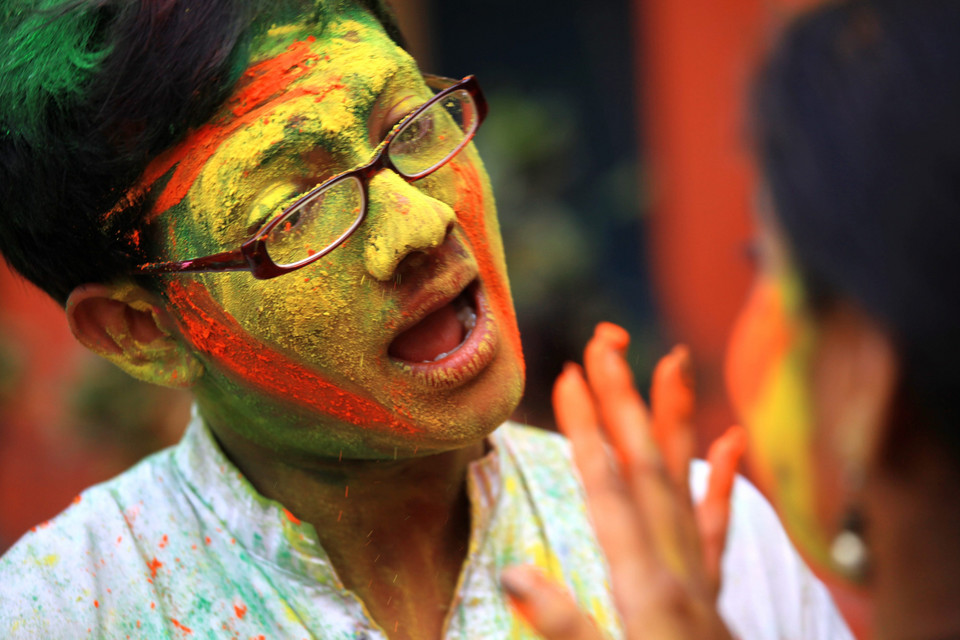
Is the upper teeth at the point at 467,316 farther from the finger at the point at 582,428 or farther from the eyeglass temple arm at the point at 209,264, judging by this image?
the eyeglass temple arm at the point at 209,264

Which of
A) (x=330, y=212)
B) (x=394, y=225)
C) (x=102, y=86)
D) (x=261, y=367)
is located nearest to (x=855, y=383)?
(x=394, y=225)

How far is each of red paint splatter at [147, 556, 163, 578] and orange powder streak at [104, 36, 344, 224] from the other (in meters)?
0.68

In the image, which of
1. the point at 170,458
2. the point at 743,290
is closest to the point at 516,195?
the point at 743,290

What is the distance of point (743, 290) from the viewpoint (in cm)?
512

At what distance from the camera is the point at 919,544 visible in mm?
1205

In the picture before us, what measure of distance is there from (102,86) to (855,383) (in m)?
1.26

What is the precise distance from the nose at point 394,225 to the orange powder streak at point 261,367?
0.76ft

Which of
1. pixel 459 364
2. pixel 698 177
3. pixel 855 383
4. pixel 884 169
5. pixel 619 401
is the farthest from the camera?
pixel 698 177

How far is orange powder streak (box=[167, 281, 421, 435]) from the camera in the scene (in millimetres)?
1559

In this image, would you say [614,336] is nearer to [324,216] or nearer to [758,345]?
[758,345]

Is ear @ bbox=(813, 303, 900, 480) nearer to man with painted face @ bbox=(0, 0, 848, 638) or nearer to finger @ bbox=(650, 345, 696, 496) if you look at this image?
finger @ bbox=(650, 345, 696, 496)

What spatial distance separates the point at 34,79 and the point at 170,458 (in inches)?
31.5

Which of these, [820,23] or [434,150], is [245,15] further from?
[820,23]

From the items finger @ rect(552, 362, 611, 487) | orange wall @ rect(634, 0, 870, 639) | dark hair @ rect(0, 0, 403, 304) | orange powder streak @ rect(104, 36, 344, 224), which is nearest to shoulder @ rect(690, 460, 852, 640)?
finger @ rect(552, 362, 611, 487)
